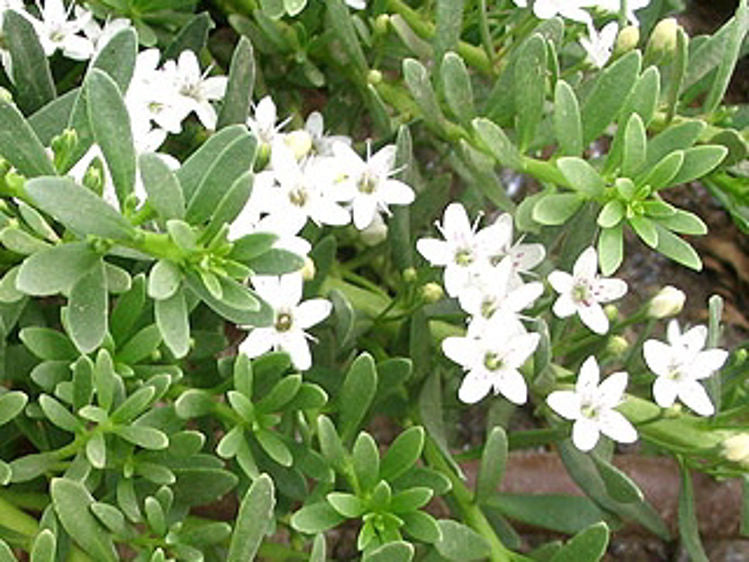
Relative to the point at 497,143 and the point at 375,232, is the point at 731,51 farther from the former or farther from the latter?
the point at 375,232

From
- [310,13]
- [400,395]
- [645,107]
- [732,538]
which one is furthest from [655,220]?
[732,538]

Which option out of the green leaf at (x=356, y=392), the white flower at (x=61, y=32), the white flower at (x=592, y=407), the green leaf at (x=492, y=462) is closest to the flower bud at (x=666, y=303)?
the white flower at (x=592, y=407)

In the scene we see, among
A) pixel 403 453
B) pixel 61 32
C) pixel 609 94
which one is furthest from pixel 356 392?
pixel 61 32

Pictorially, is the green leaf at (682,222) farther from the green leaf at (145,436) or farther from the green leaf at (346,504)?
the green leaf at (145,436)

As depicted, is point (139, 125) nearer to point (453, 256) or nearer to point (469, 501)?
point (453, 256)

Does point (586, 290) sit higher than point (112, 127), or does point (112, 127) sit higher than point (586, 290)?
point (112, 127)
